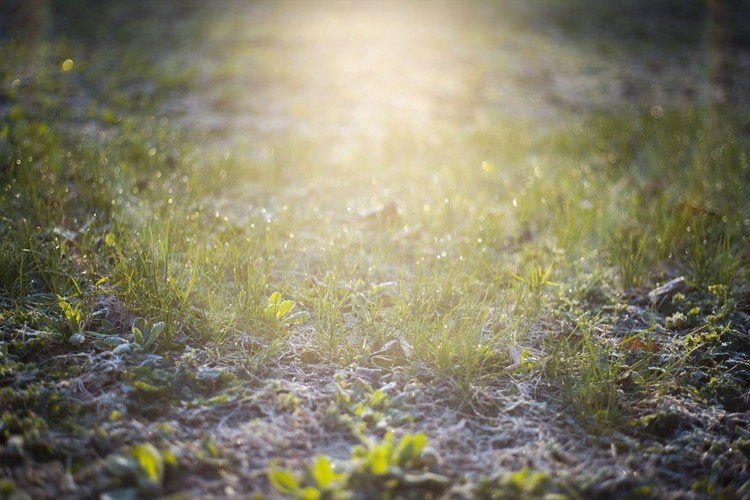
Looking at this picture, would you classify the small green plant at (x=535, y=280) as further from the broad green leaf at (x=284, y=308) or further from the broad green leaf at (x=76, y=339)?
the broad green leaf at (x=76, y=339)

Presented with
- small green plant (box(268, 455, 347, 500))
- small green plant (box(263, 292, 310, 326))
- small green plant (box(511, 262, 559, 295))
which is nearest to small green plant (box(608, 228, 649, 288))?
small green plant (box(511, 262, 559, 295))

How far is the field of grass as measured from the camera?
1.73 meters

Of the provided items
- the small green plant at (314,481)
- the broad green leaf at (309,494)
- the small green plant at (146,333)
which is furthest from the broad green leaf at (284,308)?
the broad green leaf at (309,494)

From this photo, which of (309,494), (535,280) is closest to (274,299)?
(309,494)

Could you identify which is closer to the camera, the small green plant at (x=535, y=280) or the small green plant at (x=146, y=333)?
the small green plant at (x=146, y=333)

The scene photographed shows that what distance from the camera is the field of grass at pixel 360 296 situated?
1732mm

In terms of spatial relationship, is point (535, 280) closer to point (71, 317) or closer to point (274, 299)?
point (274, 299)

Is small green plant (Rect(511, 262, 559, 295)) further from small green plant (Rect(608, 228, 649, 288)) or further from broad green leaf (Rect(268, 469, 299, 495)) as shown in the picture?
broad green leaf (Rect(268, 469, 299, 495))

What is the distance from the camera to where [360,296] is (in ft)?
8.82

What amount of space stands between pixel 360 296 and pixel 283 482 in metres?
1.25

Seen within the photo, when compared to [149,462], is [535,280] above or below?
above

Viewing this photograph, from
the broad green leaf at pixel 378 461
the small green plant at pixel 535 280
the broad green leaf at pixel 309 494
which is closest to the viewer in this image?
the broad green leaf at pixel 309 494

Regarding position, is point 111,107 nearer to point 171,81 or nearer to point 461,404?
point 171,81

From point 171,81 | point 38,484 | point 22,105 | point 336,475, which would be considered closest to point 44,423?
point 38,484
